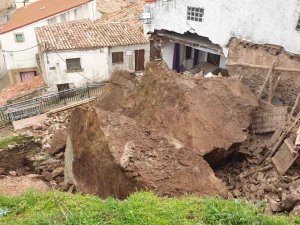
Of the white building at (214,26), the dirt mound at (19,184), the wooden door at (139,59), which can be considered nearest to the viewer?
the dirt mound at (19,184)

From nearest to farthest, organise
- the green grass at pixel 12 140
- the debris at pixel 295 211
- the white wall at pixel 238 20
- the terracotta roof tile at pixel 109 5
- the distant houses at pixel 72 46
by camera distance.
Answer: the debris at pixel 295 211 → the white wall at pixel 238 20 → the green grass at pixel 12 140 → the distant houses at pixel 72 46 → the terracotta roof tile at pixel 109 5

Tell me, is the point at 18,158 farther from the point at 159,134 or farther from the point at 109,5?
the point at 109,5

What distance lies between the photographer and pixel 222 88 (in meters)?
11.5

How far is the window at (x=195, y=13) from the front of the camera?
1554 cm

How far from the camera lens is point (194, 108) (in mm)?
10414

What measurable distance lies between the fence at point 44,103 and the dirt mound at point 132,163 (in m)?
10.2

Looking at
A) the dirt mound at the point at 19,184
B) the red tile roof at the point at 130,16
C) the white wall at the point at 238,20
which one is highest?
the white wall at the point at 238,20

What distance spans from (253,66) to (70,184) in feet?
28.9

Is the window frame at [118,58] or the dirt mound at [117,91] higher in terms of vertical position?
the dirt mound at [117,91]

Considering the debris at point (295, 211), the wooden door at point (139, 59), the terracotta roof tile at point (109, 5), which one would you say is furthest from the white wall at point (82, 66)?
the debris at point (295, 211)

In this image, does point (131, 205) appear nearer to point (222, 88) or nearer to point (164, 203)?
point (164, 203)

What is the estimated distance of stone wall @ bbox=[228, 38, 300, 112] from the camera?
42.3ft

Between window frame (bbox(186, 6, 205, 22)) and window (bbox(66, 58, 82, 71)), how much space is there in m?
8.52

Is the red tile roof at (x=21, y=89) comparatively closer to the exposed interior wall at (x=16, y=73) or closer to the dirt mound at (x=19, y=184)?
the exposed interior wall at (x=16, y=73)
